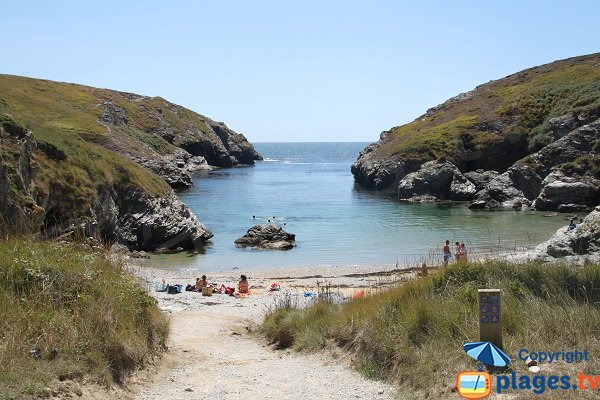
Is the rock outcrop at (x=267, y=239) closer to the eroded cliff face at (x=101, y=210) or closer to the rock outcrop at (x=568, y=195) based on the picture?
the eroded cliff face at (x=101, y=210)

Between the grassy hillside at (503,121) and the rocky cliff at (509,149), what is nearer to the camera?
the rocky cliff at (509,149)

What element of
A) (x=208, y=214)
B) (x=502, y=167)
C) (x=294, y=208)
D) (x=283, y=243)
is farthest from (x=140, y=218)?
(x=502, y=167)

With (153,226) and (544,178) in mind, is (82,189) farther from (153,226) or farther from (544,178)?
(544,178)

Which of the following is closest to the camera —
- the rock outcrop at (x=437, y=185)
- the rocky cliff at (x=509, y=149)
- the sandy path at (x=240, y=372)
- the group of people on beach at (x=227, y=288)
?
the sandy path at (x=240, y=372)

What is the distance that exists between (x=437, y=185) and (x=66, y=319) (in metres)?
68.7

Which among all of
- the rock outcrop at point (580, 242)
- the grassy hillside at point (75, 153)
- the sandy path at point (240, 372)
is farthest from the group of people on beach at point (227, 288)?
the rock outcrop at point (580, 242)

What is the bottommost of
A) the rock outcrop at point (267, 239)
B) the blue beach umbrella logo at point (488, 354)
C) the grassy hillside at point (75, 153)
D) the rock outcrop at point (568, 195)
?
the rock outcrop at point (267, 239)

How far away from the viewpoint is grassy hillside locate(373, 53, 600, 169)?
3108 inches

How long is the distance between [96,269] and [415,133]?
3496 inches

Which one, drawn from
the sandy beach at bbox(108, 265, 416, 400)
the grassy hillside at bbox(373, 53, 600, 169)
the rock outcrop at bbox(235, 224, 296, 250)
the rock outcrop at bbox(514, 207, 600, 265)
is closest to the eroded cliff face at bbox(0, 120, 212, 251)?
the rock outcrop at bbox(235, 224, 296, 250)

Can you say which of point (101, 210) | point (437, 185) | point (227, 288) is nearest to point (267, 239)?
point (101, 210)

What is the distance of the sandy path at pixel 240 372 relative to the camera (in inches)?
346

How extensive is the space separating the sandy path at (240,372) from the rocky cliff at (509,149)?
5022cm

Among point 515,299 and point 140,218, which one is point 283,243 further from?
point 515,299
